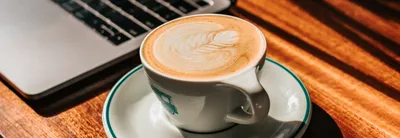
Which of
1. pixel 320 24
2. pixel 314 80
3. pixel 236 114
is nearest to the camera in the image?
pixel 236 114

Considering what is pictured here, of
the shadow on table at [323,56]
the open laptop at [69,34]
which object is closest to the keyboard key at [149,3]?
the open laptop at [69,34]

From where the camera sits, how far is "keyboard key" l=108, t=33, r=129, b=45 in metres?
0.63

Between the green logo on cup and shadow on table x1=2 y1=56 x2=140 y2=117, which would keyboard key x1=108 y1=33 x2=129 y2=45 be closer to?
shadow on table x1=2 y1=56 x2=140 y2=117

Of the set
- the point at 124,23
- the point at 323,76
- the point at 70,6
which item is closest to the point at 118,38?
the point at 124,23

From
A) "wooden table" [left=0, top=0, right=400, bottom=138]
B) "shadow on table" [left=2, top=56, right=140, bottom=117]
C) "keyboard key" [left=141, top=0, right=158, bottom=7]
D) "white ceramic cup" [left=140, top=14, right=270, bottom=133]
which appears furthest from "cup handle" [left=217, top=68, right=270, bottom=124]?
"keyboard key" [left=141, top=0, right=158, bottom=7]

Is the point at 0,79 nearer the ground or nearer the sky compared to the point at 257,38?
nearer the ground

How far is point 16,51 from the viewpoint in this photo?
641 millimetres

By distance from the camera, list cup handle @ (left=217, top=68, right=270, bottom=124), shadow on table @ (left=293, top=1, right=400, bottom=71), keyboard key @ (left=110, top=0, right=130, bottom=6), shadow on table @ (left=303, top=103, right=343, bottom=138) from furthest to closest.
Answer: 1. keyboard key @ (left=110, top=0, right=130, bottom=6)
2. shadow on table @ (left=293, top=1, right=400, bottom=71)
3. shadow on table @ (left=303, top=103, right=343, bottom=138)
4. cup handle @ (left=217, top=68, right=270, bottom=124)

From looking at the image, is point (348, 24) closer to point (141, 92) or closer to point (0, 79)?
point (141, 92)

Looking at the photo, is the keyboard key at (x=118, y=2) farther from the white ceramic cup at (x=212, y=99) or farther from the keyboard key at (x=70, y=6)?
the white ceramic cup at (x=212, y=99)

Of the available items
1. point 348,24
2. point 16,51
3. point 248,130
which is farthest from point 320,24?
point 16,51

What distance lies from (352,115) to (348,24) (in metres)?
0.21

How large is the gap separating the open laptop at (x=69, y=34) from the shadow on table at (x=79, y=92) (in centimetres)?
1

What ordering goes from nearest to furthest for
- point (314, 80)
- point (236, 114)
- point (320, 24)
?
point (236, 114), point (314, 80), point (320, 24)
